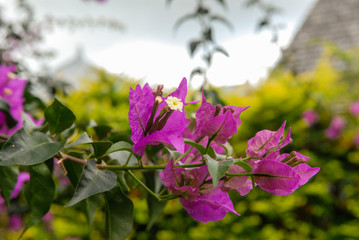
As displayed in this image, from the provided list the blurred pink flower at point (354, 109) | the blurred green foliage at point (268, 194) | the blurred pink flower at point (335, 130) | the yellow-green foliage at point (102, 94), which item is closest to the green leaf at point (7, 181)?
the blurred green foliage at point (268, 194)

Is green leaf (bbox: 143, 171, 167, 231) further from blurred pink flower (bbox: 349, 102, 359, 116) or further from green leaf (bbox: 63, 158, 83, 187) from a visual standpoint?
blurred pink flower (bbox: 349, 102, 359, 116)

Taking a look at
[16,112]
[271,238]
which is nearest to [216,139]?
[16,112]

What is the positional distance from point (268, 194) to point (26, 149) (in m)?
1.93

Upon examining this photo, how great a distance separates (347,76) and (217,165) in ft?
13.1

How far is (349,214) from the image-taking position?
2.62 meters

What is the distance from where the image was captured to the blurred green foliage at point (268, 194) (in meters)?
1.98

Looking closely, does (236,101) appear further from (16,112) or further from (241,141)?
(16,112)

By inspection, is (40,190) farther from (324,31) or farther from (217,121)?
(324,31)

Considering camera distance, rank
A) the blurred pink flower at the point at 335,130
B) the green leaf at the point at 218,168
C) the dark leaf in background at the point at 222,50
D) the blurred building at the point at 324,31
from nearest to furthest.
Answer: the green leaf at the point at 218,168
the dark leaf in background at the point at 222,50
the blurred pink flower at the point at 335,130
the blurred building at the point at 324,31

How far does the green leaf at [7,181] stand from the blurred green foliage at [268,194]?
1.08m

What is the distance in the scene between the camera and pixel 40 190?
0.46 meters

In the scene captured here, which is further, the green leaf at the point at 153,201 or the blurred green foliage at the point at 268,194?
the blurred green foliage at the point at 268,194

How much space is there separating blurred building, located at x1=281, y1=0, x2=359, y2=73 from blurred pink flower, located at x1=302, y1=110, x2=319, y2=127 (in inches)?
96.5

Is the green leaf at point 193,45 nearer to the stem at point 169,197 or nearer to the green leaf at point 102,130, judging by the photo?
the green leaf at point 102,130
